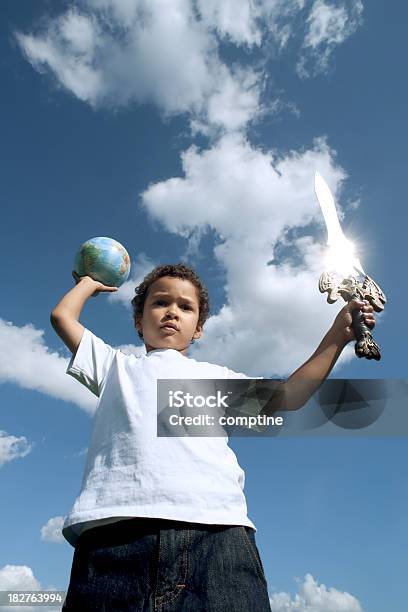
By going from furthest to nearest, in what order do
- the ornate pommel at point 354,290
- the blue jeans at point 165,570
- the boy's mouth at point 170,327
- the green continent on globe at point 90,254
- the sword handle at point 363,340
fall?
the green continent on globe at point 90,254 → the boy's mouth at point 170,327 → the ornate pommel at point 354,290 → the sword handle at point 363,340 → the blue jeans at point 165,570

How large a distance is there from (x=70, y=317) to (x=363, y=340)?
7.72 feet

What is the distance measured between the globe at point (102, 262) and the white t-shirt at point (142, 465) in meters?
1.22

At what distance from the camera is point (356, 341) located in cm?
385

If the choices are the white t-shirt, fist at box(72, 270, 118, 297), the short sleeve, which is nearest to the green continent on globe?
fist at box(72, 270, 118, 297)

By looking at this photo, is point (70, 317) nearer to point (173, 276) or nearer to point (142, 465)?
point (173, 276)

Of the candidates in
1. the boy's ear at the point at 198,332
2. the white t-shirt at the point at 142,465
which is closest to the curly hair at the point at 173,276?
the boy's ear at the point at 198,332

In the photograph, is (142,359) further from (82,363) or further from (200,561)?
(200,561)

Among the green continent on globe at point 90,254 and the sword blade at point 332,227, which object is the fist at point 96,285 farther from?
the sword blade at point 332,227

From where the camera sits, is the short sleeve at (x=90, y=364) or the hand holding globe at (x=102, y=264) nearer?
the short sleeve at (x=90, y=364)

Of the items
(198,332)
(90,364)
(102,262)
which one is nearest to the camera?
(90,364)

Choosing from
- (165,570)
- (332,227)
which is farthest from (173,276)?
(165,570)

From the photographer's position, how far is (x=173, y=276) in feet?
16.2

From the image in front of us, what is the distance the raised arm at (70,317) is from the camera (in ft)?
14.4

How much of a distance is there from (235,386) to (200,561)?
146 cm
